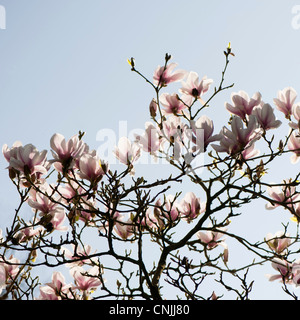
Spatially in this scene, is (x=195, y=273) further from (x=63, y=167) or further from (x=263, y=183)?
(x=63, y=167)

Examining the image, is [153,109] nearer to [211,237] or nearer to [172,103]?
[172,103]

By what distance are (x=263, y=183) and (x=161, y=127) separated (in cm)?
58

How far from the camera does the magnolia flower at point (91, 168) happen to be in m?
1.79

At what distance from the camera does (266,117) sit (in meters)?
1.85

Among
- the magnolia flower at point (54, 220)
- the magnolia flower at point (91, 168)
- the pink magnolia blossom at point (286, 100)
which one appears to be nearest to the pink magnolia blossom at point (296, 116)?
the pink magnolia blossom at point (286, 100)

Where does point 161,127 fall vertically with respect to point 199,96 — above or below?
below

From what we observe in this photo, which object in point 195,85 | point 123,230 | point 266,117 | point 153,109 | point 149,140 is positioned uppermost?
point 195,85

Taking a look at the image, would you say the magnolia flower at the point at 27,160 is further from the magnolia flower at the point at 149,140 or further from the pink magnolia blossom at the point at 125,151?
the magnolia flower at the point at 149,140

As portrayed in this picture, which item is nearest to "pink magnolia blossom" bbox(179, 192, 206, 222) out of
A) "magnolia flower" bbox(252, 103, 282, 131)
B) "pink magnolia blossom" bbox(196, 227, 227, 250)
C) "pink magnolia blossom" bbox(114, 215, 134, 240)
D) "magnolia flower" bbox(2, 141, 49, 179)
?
"pink magnolia blossom" bbox(196, 227, 227, 250)

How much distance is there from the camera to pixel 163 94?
223cm

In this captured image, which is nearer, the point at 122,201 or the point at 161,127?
the point at 122,201

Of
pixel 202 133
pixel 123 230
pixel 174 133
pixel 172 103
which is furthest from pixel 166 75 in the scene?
pixel 123 230

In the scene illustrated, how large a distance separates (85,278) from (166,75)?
3.73 ft

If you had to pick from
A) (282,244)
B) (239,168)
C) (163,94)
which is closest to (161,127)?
(163,94)
